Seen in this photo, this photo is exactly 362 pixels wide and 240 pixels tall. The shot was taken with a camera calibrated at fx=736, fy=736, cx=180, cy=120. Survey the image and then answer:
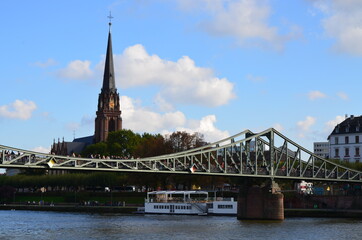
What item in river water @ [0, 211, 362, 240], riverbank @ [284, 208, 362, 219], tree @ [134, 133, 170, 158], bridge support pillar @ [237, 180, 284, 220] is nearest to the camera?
river water @ [0, 211, 362, 240]

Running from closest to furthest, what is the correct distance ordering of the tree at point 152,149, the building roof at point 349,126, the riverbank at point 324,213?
the riverbank at point 324,213, the tree at point 152,149, the building roof at point 349,126

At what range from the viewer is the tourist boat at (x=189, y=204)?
11606 cm

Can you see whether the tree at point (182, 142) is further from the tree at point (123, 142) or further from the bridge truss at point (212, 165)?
the tree at point (123, 142)

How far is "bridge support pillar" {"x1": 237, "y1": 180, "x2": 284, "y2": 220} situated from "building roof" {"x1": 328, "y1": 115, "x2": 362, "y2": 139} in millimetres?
55454

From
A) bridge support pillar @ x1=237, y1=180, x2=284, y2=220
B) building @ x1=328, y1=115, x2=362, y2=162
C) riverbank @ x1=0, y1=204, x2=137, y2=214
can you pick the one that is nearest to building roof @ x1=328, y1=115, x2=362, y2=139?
building @ x1=328, y1=115, x2=362, y2=162

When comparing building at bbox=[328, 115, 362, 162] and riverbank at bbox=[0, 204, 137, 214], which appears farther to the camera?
building at bbox=[328, 115, 362, 162]

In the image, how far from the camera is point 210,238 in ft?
226

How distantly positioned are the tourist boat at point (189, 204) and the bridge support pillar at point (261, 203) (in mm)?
17518

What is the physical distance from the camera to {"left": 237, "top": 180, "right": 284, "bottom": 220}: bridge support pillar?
94375 millimetres

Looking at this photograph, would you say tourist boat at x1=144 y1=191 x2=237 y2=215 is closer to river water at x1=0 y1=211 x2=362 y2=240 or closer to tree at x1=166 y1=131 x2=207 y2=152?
tree at x1=166 y1=131 x2=207 y2=152

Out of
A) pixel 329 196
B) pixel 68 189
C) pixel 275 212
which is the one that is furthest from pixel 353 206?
pixel 68 189

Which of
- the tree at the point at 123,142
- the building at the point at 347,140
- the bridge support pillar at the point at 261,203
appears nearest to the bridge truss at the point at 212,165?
the bridge support pillar at the point at 261,203

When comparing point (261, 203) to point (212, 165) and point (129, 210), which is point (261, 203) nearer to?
point (212, 165)

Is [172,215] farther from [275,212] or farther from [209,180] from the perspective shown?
[275,212]
